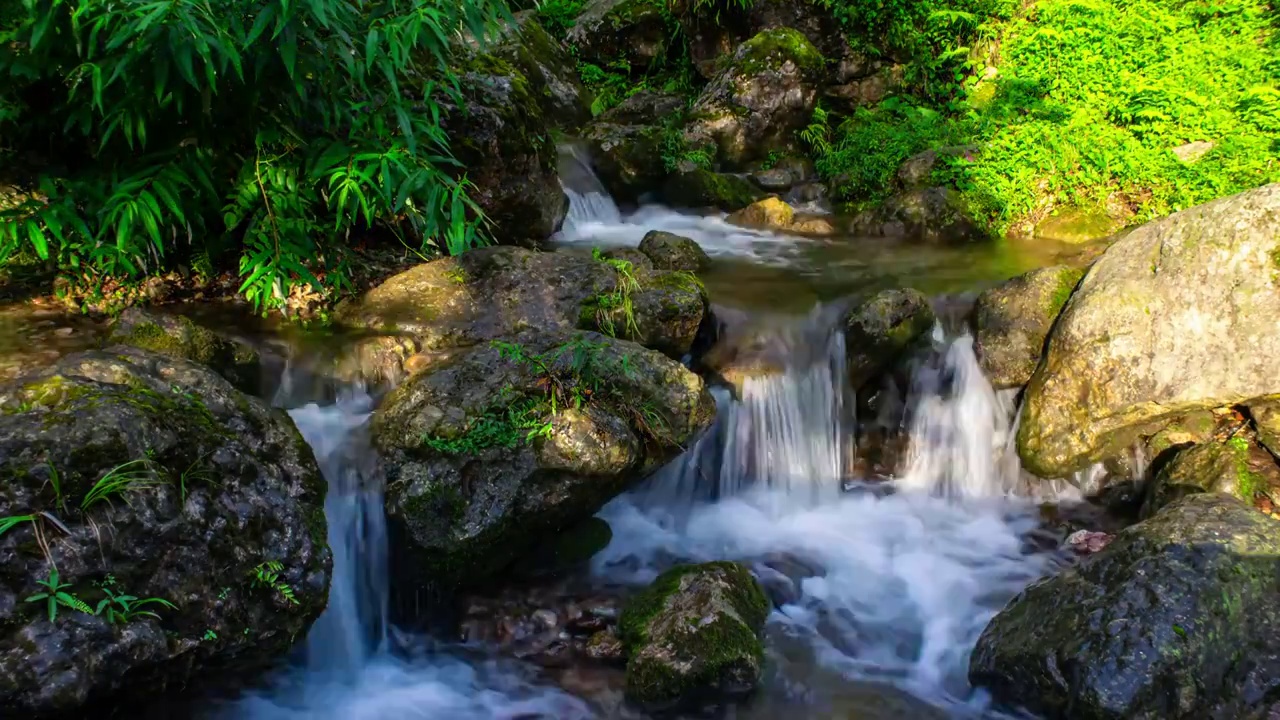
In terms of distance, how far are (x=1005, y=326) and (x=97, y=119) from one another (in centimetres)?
633

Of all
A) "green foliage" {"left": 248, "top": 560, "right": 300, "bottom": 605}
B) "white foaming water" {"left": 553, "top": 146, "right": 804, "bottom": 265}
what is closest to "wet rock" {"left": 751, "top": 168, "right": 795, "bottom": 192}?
"white foaming water" {"left": 553, "top": 146, "right": 804, "bottom": 265}

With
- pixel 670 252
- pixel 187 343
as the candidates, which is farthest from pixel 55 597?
pixel 670 252

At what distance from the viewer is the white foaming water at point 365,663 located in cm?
423

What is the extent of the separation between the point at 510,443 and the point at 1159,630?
3.32 meters

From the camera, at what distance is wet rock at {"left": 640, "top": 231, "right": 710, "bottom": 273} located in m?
7.68

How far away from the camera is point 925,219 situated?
965 cm

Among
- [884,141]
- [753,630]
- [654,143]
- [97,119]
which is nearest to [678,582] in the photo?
[753,630]

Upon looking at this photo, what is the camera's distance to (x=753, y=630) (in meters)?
4.56

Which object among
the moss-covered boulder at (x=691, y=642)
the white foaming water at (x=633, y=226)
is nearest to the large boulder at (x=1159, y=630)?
the moss-covered boulder at (x=691, y=642)

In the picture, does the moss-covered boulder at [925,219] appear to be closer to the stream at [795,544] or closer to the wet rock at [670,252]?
the stream at [795,544]

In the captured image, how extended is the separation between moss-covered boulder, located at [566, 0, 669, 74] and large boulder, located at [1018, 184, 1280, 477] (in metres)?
9.64

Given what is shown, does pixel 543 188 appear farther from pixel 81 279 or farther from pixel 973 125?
pixel 973 125

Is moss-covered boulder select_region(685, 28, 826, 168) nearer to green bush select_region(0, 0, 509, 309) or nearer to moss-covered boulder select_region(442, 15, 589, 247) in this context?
moss-covered boulder select_region(442, 15, 589, 247)

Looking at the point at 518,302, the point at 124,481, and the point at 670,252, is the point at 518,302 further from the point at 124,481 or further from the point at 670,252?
the point at 124,481
